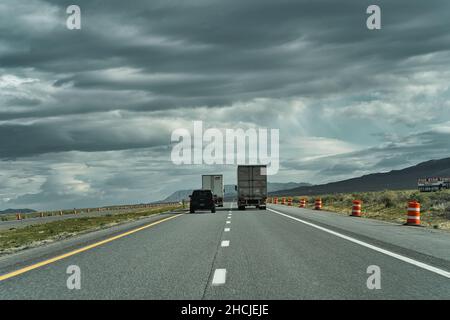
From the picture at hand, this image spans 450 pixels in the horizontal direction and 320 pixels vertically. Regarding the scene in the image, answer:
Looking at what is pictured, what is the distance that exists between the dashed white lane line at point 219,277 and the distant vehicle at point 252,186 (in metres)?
38.9

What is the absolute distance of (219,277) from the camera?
31.2 feet

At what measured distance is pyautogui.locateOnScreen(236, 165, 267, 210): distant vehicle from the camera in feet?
162

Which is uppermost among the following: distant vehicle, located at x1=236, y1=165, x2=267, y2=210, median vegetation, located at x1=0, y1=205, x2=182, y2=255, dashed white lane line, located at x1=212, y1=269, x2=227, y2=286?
distant vehicle, located at x1=236, y1=165, x2=267, y2=210

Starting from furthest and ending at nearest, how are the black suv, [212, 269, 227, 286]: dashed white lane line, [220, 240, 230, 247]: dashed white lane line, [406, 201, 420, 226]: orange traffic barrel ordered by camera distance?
the black suv
[406, 201, 420, 226]: orange traffic barrel
[220, 240, 230, 247]: dashed white lane line
[212, 269, 227, 286]: dashed white lane line

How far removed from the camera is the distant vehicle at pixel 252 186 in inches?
1940

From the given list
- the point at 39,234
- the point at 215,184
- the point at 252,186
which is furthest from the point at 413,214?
the point at 215,184

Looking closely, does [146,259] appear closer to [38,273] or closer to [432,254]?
[38,273]

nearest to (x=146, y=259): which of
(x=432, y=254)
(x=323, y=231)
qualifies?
(x=432, y=254)

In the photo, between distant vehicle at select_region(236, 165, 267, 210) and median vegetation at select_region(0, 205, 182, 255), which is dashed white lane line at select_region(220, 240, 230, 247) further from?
distant vehicle at select_region(236, 165, 267, 210)

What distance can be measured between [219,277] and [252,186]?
40643 millimetres

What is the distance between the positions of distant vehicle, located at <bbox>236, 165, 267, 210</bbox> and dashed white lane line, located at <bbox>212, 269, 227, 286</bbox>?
3890 cm

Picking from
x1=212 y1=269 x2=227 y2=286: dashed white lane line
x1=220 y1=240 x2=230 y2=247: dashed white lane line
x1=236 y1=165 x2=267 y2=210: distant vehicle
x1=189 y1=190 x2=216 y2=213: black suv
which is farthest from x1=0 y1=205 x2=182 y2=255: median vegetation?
x1=236 y1=165 x2=267 y2=210: distant vehicle

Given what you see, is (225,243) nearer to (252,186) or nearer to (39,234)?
(39,234)
